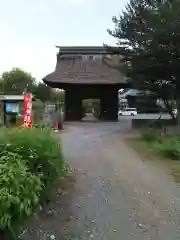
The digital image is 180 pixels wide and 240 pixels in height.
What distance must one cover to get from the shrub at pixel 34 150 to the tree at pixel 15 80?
264 ft

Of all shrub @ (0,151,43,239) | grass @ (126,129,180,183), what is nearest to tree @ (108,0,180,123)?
grass @ (126,129,180,183)

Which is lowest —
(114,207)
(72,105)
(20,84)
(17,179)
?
(114,207)

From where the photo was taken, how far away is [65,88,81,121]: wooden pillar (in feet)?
125

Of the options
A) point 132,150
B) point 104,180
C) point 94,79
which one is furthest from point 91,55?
→ point 104,180

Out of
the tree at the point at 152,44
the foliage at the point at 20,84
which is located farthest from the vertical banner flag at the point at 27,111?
the foliage at the point at 20,84

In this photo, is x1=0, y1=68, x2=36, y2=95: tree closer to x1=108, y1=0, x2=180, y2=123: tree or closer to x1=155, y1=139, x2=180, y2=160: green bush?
x1=108, y1=0, x2=180, y2=123: tree

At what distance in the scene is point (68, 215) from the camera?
6148mm

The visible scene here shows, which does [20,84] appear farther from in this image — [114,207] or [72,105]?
[114,207]

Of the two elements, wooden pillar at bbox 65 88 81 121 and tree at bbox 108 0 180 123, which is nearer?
tree at bbox 108 0 180 123

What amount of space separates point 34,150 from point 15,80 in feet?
283

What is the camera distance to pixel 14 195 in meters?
3.30

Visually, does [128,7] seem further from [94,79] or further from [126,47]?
[94,79]

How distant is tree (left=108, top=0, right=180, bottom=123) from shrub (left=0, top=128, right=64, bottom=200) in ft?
54.0

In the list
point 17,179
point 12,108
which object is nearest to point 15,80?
point 12,108
